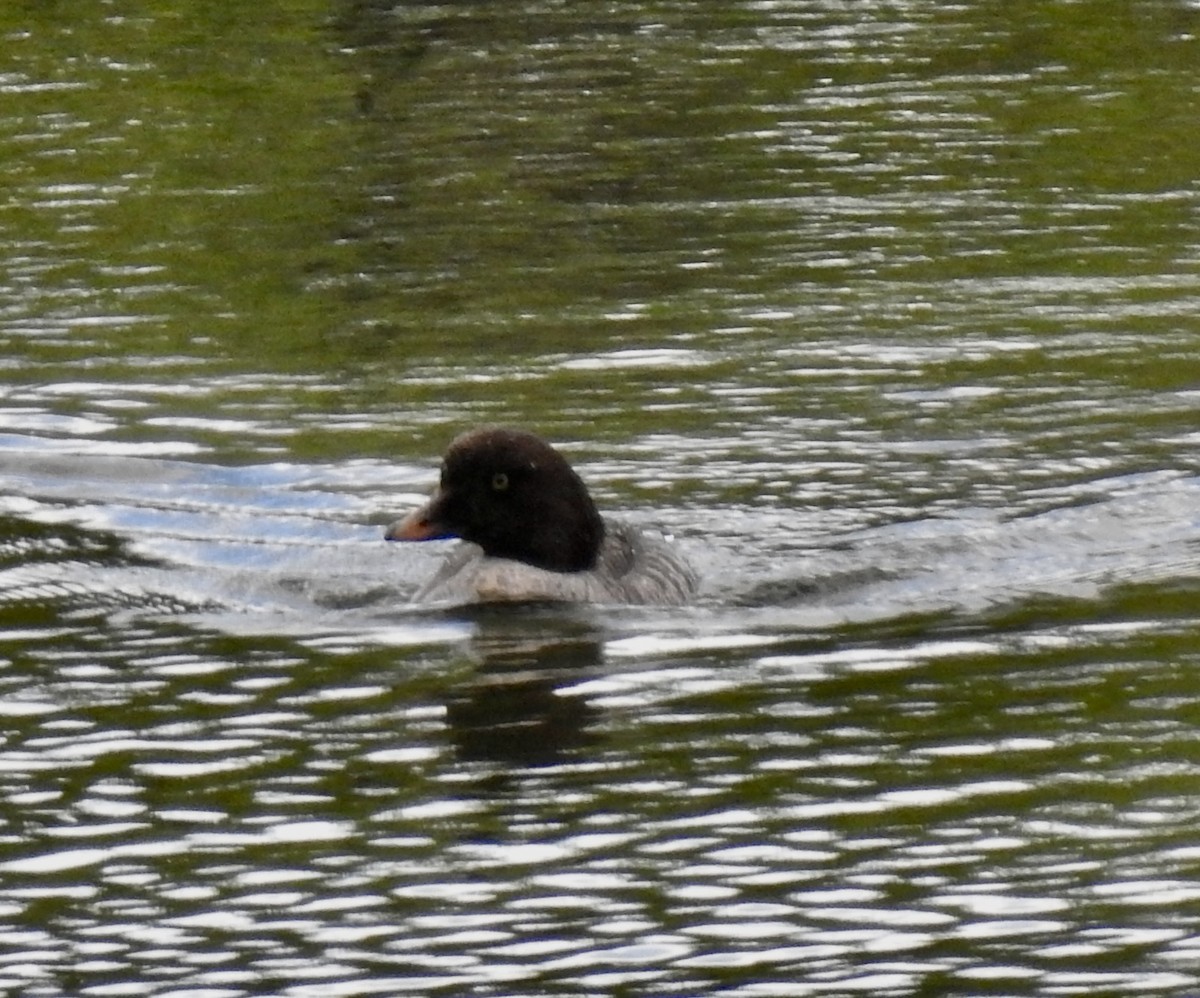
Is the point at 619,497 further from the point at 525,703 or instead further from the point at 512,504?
the point at 525,703

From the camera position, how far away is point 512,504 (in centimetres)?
1380

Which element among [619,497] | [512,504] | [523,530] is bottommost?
[619,497]

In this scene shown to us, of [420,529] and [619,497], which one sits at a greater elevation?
[420,529]

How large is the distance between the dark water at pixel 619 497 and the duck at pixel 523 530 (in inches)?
9.2

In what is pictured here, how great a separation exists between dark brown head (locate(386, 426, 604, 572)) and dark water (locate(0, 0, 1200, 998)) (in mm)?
468

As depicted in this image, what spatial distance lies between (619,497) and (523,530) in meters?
1.51

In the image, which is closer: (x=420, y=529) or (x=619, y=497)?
(x=420, y=529)

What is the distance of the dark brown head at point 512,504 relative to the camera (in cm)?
1367

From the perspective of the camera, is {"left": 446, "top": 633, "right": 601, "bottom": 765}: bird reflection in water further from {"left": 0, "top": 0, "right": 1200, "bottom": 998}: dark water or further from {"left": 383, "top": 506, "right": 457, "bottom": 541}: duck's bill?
{"left": 383, "top": 506, "right": 457, "bottom": 541}: duck's bill

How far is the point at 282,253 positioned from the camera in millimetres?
20641

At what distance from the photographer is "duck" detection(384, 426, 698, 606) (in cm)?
1357

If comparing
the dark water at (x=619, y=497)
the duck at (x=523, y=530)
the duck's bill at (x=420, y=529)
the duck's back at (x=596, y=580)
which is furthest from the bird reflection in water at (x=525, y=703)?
the duck's bill at (x=420, y=529)

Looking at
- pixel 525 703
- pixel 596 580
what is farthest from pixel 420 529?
pixel 525 703

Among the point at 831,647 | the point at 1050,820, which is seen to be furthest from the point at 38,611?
the point at 1050,820
